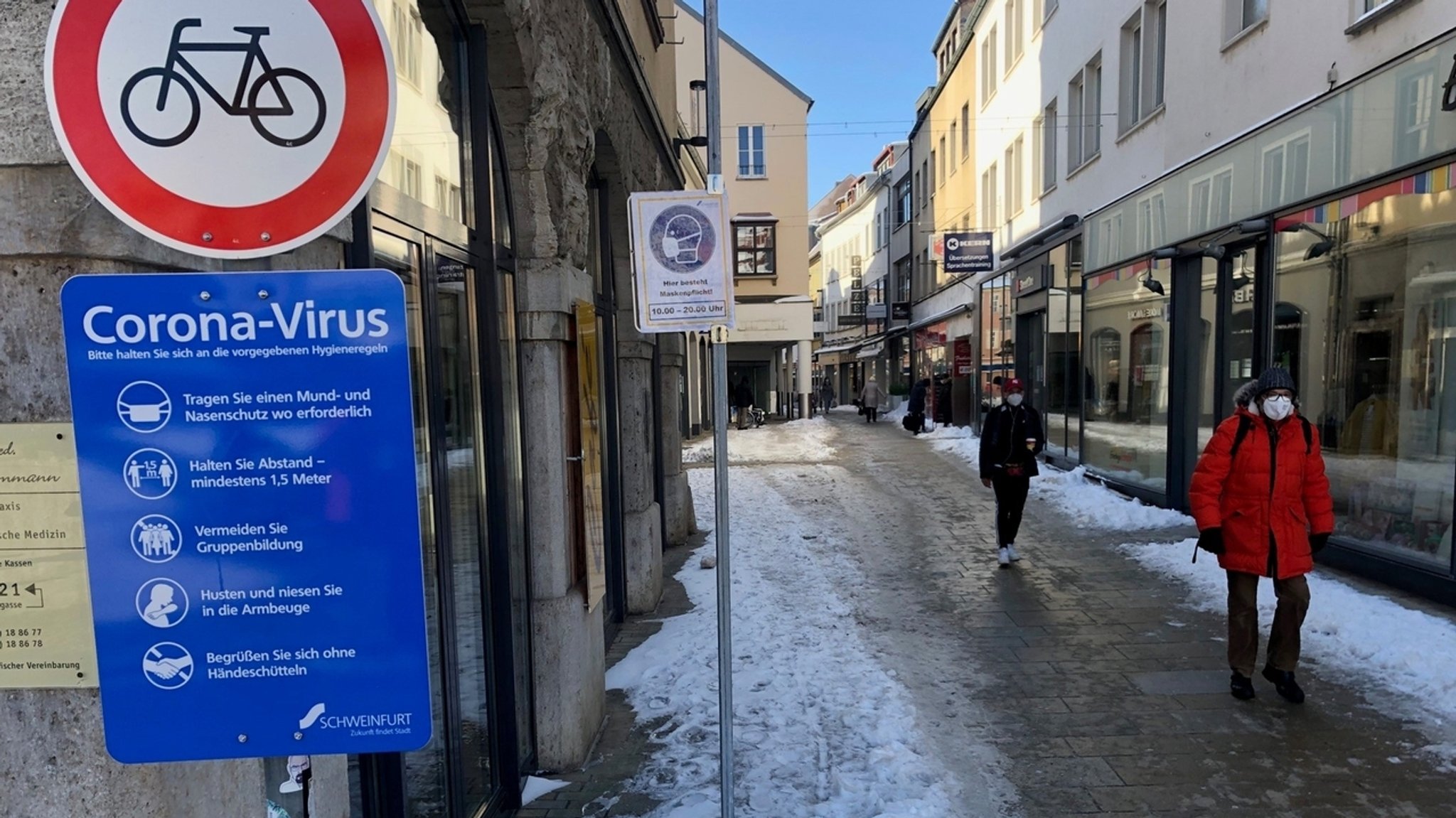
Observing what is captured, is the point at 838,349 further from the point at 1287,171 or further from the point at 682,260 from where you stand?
the point at 682,260

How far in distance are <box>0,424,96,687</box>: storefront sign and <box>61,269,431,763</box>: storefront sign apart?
168 millimetres

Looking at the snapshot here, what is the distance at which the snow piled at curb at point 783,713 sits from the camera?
13.4ft

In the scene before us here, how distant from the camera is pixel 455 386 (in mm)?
3717

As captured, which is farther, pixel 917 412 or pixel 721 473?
pixel 917 412

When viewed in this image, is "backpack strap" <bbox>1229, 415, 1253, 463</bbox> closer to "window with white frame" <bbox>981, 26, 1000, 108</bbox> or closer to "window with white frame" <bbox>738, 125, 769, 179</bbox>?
"window with white frame" <bbox>981, 26, 1000, 108</bbox>

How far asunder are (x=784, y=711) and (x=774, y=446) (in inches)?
709

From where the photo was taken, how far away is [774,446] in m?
23.1

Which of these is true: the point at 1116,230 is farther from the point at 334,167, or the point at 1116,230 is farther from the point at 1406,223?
the point at 334,167

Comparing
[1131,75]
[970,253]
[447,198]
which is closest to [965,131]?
[970,253]

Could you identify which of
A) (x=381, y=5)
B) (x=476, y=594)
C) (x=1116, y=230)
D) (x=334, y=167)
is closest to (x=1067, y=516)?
(x=1116, y=230)

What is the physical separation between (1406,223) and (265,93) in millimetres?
8915

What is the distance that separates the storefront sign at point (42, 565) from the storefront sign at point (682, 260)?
6.52ft

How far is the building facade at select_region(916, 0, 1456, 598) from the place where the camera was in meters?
7.25

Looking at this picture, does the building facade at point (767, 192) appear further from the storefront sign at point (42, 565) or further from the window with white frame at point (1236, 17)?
the storefront sign at point (42, 565)
